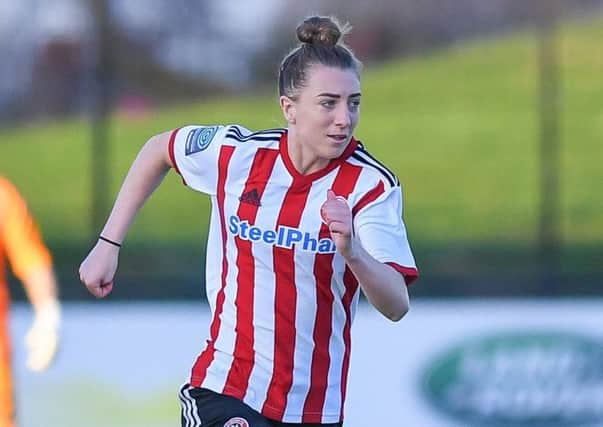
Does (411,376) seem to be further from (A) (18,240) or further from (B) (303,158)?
(B) (303,158)

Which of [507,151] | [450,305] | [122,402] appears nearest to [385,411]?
[450,305]

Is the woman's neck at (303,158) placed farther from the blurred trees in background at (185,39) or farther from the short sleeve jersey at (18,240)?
the blurred trees in background at (185,39)

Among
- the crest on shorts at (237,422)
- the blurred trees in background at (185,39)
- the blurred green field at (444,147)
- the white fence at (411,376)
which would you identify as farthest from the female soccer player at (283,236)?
the blurred trees in background at (185,39)

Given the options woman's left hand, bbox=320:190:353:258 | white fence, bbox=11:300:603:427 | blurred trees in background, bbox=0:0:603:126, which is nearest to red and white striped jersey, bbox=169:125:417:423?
woman's left hand, bbox=320:190:353:258

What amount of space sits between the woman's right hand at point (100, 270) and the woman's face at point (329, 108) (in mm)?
636

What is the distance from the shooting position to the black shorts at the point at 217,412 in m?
3.74

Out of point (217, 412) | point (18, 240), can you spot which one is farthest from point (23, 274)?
point (217, 412)

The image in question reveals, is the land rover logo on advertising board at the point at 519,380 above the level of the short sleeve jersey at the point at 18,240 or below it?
below

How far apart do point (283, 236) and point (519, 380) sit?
3625 mm

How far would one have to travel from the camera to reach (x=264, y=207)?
374cm

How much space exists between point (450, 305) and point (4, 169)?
3165 mm

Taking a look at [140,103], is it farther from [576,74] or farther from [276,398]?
[276,398]

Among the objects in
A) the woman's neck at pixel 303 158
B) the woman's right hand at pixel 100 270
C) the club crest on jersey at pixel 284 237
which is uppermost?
the woman's neck at pixel 303 158

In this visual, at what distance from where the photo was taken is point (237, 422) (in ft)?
12.2
